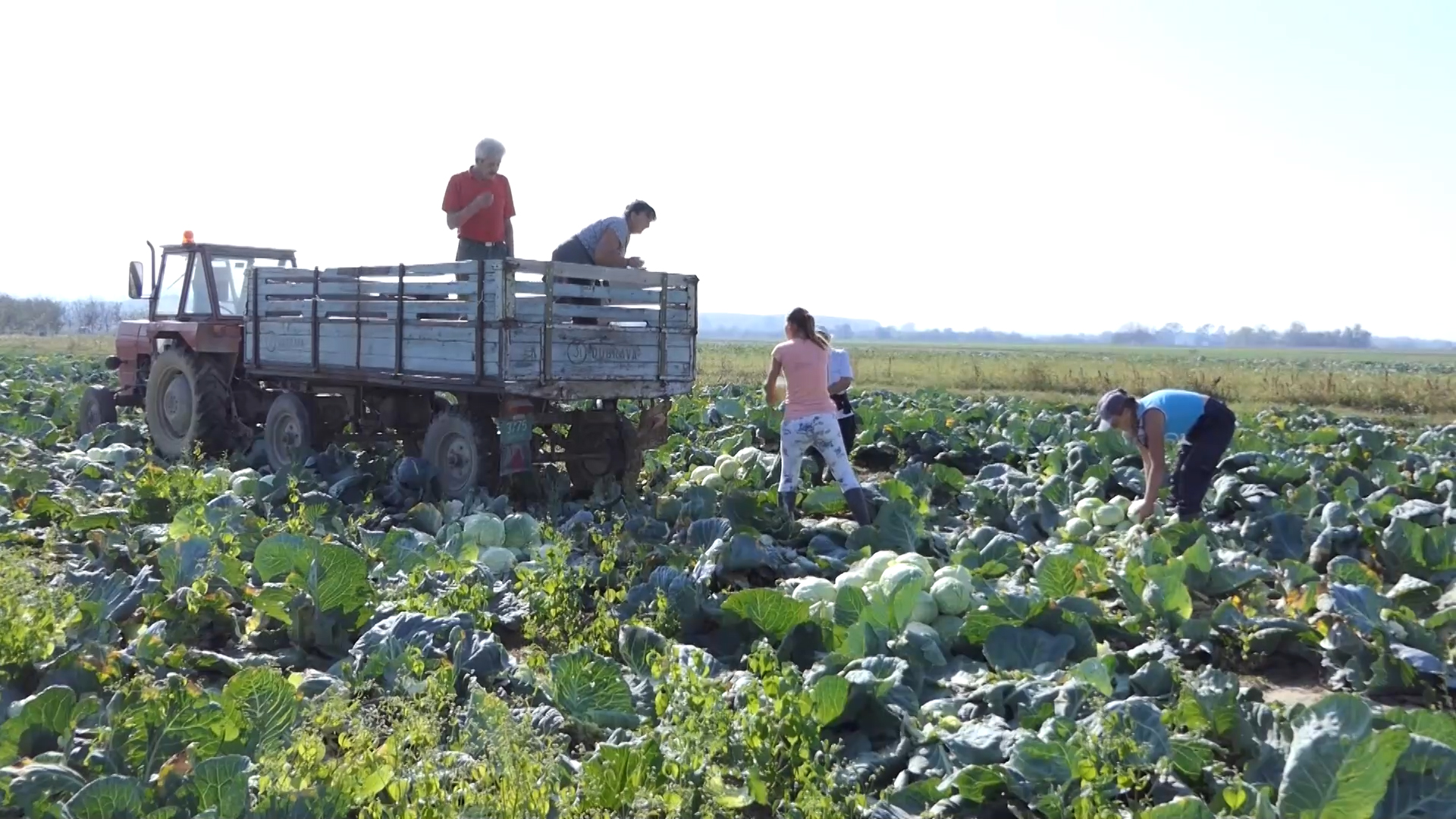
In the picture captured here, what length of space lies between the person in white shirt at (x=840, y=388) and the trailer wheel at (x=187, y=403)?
→ 576 centimetres

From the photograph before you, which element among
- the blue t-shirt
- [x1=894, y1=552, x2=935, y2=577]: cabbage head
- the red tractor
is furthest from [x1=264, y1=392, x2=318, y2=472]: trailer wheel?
the blue t-shirt

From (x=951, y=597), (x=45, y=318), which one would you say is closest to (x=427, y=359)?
(x=951, y=597)

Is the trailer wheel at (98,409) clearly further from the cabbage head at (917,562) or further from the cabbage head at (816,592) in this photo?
the cabbage head at (917,562)

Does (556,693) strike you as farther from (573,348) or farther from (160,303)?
(160,303)

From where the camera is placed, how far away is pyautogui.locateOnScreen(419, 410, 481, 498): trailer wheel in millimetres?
9102

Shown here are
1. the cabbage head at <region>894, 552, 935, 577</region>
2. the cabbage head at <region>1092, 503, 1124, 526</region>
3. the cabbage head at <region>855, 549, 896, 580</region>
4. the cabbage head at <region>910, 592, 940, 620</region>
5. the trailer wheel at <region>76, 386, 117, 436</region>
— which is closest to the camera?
the cabbage head at <region>910, 592, 940, 620</region>

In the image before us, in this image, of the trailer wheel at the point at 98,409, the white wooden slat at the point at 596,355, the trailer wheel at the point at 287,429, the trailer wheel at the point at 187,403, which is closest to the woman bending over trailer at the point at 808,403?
the white wooden slat at the point at 596,355

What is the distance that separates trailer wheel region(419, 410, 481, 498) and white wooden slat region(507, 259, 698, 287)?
1367 mm

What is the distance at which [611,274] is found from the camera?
9.12m

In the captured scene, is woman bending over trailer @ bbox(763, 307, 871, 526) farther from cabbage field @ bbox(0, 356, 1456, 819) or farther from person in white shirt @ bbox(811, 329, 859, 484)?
cabbage field @ bbox(0, 356, 1456, 819)

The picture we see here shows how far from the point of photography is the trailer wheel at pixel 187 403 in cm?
1152

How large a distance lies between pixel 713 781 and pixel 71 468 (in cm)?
863

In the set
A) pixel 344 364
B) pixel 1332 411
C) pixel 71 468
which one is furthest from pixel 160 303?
pixel 1332 411

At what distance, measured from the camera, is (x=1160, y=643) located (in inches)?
207
